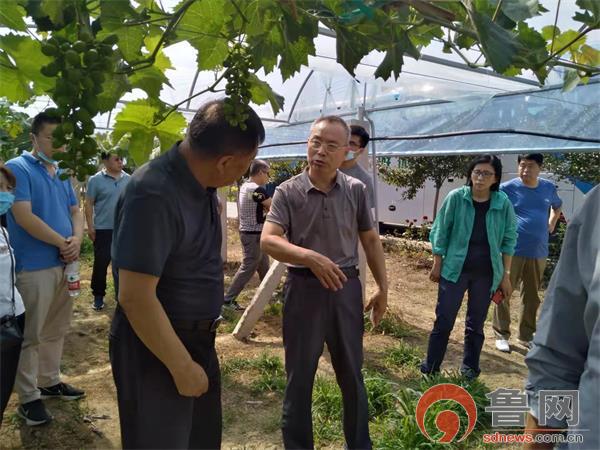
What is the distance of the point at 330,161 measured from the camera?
2.53 metres

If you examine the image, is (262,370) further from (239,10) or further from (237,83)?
(239,10)

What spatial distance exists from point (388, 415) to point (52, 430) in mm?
2108

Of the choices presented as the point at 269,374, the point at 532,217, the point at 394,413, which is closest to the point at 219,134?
the point at 394,413

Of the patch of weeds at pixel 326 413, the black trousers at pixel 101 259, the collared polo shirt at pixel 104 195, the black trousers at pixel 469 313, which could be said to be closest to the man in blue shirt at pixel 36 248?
the patch of weeds at pixel 326 413

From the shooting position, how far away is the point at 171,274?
1.57 m

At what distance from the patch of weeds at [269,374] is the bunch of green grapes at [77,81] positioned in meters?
3.03

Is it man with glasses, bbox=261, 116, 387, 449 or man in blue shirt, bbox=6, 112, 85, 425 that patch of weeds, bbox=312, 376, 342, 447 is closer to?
man with glasses, bbox=261, 116, 387, 449

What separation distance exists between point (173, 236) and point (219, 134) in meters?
0.34

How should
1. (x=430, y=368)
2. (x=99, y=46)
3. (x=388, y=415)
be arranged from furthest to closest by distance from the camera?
(x=430, y=368)
(x=388, y=415)
(x=99, y=46)

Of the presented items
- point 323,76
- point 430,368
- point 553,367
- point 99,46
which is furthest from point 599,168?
point 99,46

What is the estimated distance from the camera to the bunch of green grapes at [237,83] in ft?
3.80

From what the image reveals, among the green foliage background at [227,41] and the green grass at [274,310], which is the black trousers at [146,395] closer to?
the green foliage background at [227,41]

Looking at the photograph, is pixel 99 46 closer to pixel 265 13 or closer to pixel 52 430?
pixel 265 13
